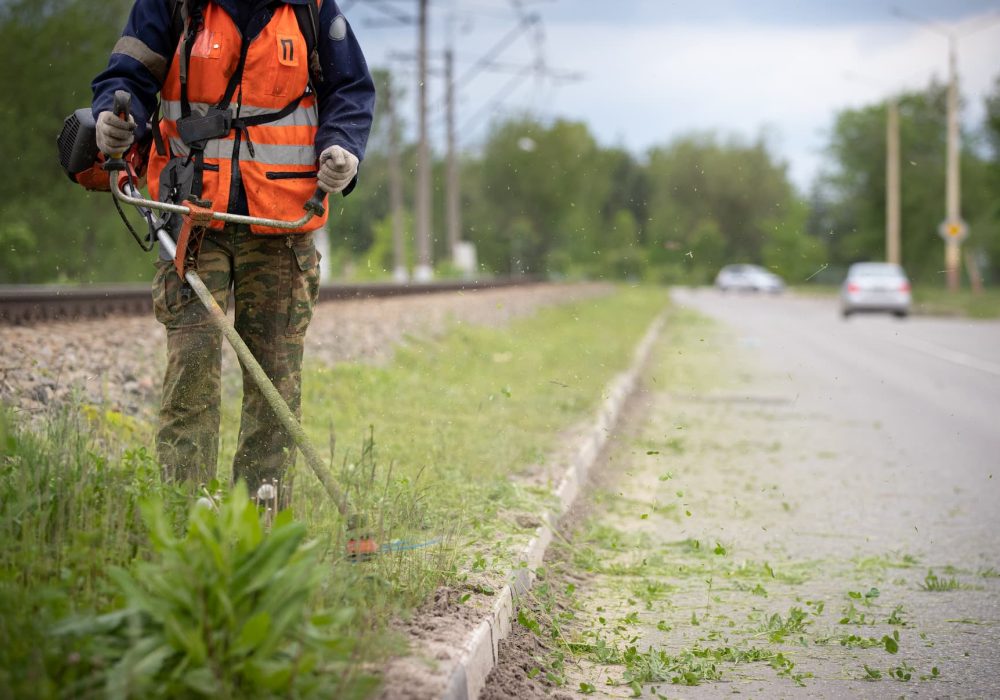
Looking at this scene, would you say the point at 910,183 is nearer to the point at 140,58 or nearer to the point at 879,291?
the point at 879,291

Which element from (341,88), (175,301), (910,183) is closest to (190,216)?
(175,301)

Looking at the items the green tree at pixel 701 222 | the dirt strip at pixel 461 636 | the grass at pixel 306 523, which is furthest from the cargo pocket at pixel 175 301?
the green tree at pixel 701 222

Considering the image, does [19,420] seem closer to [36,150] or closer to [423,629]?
[423,629]

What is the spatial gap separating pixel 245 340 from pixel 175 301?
A: 0.37m

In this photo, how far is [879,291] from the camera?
2981cm

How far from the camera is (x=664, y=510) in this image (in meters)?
6.42

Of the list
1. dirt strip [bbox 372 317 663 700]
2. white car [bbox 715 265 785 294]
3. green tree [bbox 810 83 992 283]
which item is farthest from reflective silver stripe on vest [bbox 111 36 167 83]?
white car [bbox 715 265 785 294]

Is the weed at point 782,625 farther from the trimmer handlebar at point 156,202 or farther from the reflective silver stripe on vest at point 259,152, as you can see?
the reflective silver stripe on vest at point 259,152

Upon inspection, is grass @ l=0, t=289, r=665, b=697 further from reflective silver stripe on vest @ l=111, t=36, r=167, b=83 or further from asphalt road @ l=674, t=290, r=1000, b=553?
asphalt road @ l=674, t=290, r=1000, b=553

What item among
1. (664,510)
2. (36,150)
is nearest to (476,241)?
→ (36,150)

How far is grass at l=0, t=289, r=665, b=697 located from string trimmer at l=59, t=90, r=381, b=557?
114 millimetres

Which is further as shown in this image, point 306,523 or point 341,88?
point 341,88

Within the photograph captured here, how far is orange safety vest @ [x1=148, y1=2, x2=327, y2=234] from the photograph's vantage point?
390 cm

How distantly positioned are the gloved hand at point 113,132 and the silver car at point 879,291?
2793 cm
